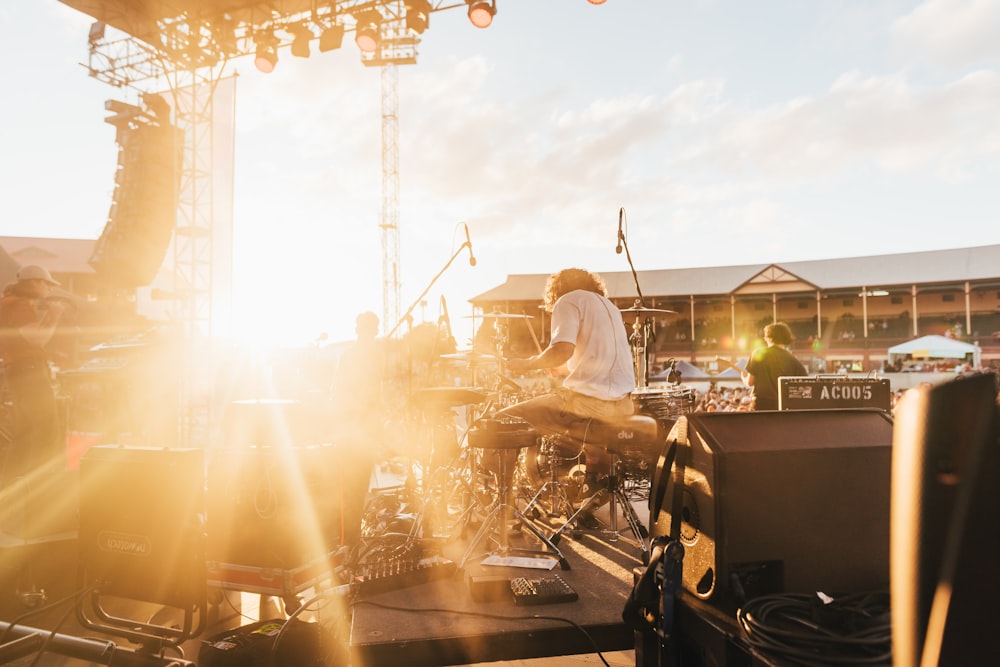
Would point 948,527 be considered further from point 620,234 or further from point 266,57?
point 266,57

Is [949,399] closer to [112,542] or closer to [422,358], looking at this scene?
[112,542]

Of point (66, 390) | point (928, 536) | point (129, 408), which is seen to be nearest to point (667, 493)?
point (928, 536)

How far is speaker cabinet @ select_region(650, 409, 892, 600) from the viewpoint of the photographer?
1.86 meters

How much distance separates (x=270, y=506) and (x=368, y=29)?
7.40 metres

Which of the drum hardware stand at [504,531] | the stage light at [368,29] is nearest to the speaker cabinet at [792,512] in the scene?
the drum hardware stand at [504,531]

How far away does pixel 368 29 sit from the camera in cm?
834

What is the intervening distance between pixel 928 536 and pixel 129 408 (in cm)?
817

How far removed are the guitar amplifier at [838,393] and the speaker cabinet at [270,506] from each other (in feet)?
12.7

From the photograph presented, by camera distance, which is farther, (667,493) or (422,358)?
(422,358)

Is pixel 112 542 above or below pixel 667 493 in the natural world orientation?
below

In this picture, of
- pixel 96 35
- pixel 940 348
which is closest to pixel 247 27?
pixel 96 35

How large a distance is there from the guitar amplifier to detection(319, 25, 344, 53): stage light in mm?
7883

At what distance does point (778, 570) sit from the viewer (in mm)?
1897

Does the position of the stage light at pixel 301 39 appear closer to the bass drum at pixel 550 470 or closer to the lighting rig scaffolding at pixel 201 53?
the lighting rig scaffolding at pixel 201 53
